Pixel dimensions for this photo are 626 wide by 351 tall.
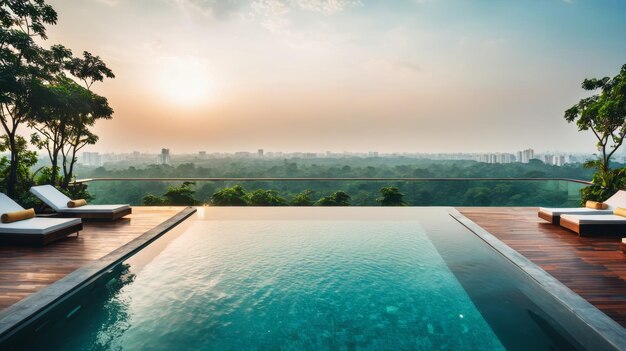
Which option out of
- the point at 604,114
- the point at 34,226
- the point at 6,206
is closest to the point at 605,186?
the point at 604,114

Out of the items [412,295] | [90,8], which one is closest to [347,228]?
[412,295]

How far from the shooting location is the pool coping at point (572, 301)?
2.27 meters

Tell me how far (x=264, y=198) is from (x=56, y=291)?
6.48 meters

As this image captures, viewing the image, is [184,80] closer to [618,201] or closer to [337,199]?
[337,199]

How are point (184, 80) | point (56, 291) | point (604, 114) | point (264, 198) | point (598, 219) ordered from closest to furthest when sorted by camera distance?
1. point (56, 291)
2. point (598, 219)
3. point (604, 114)
4. point (264, 198)
5. point (184, 80)

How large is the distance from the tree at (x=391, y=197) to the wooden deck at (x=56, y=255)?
18.6ft

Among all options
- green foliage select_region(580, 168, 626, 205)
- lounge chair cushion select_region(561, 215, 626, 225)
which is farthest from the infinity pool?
green foliage select_region(580, 168, 626, 205)

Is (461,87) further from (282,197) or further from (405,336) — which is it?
(405,336)

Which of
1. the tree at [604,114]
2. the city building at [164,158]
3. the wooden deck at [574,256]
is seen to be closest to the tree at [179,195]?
the city building at [164,158]

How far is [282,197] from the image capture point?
371 inches

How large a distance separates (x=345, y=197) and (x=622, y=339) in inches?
288

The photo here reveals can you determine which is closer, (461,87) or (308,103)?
(461,87)

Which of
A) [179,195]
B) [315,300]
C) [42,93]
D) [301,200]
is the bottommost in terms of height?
[315,300]

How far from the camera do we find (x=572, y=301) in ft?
9.07
